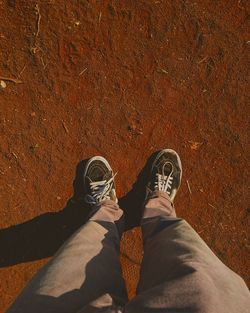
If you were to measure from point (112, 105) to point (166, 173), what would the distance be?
663 mm

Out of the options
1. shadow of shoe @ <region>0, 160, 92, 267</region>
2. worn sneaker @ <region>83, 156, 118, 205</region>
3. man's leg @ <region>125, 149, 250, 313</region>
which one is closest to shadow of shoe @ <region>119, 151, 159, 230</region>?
worn sneaker @ <region>83, 156, 118, 205</region>

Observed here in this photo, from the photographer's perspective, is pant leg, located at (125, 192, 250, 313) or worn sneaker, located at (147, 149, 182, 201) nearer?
pant leg, located at (125, 192, 250, 313)

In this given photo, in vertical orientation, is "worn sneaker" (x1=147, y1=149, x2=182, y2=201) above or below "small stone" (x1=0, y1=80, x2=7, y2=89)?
below

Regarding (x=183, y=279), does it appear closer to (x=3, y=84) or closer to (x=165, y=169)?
(x=165, y=169)

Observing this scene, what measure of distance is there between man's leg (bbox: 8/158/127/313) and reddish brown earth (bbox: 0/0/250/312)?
0.69m

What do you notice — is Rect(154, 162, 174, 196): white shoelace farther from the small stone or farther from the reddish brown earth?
the small stone

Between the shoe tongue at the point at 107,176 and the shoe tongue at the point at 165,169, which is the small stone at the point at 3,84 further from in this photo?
the shoe tongue at the point at 165,169

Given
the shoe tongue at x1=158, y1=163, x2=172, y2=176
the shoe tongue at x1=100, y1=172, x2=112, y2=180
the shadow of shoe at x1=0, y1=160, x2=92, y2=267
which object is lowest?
the shadow of shoe at x1=0, y1=160, x2=92, y2=267

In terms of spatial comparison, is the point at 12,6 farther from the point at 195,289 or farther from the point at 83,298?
the point at 195,289

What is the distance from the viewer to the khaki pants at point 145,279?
1.53m

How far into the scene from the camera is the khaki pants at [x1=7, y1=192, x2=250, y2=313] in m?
1.53

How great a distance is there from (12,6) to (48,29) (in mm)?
304

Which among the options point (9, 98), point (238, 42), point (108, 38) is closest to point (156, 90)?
point (108, 38)

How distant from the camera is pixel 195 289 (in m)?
1.53
